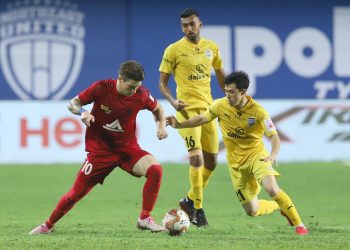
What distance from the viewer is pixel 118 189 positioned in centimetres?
1466

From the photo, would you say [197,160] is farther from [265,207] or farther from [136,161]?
[136,161]

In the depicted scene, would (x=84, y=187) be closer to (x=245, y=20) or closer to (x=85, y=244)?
(x=85, y=244)

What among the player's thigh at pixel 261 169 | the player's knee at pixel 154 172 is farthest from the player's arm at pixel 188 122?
the player's knee at pixel 154 172

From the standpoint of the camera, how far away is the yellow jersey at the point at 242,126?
9.42 metres

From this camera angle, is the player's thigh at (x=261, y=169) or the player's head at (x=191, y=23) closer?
the player's thigh at (x=261, y=169)

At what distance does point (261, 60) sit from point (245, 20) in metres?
1.02

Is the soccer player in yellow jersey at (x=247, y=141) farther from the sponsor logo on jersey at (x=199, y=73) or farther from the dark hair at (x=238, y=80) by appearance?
the sponsor logo on jersey at (x=199, y=73)

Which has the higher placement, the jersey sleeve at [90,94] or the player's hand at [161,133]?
the jersey sleeve at [90,94]

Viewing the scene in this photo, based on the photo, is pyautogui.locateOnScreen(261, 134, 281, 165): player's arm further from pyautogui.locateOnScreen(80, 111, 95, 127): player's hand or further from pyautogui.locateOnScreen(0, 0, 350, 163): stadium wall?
pyautogui.locateOnScreen(0, 0, 350, 163): stadium wall

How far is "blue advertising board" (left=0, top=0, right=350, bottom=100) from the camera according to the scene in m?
20.7

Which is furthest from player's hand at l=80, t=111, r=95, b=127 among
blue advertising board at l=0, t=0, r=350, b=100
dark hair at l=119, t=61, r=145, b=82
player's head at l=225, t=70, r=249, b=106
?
blue advertising board at l=0, t=0, r=350, b=100

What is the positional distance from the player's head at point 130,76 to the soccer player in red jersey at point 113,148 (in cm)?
2

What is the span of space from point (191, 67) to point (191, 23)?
0.52 meters

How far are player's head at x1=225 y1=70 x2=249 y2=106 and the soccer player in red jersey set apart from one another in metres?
0.74
